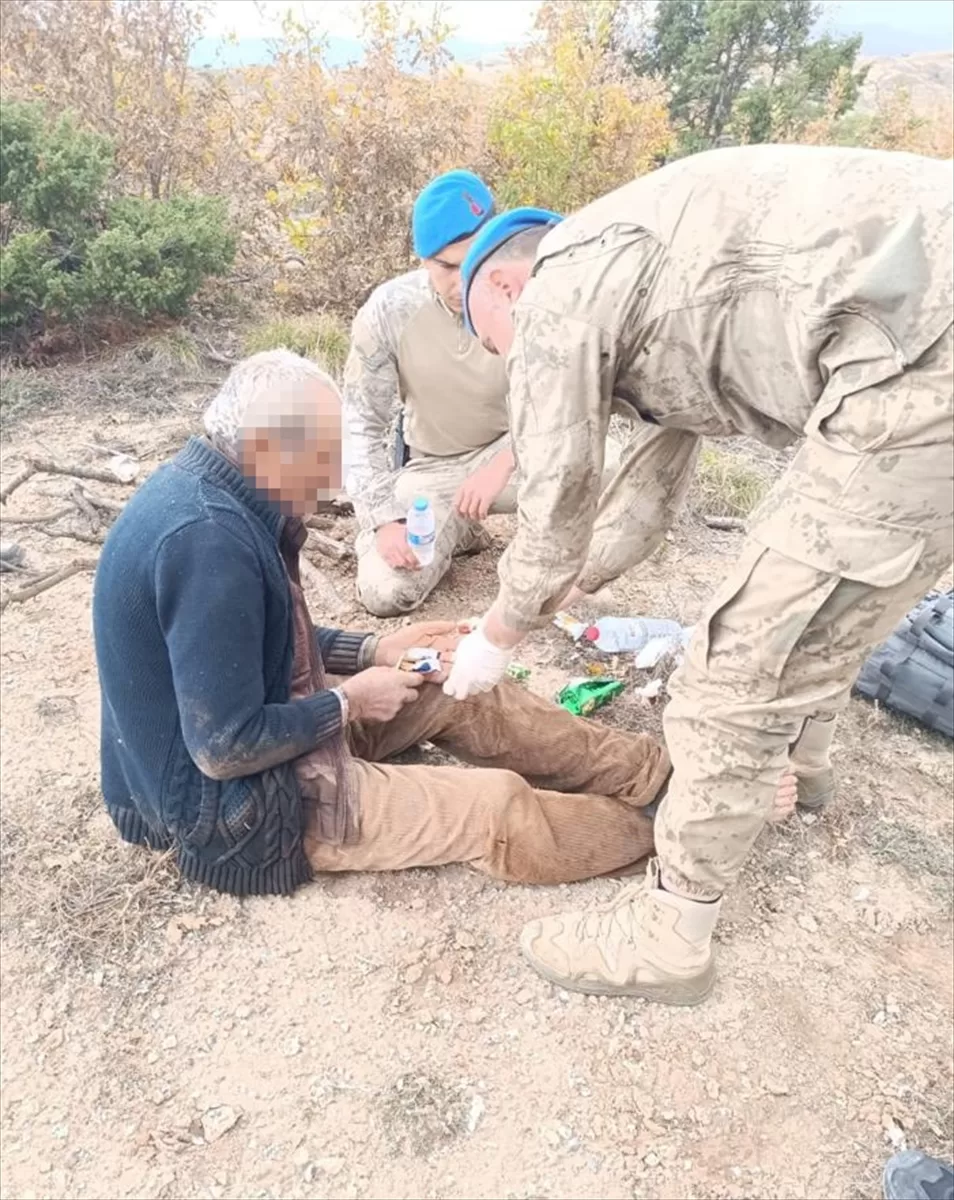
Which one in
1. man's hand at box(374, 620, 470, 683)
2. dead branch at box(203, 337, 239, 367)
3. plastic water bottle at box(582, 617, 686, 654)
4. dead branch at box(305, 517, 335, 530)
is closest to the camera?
man's hand at box(374, 620, 470, 683)

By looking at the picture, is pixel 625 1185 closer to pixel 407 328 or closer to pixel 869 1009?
pixel 869 1009

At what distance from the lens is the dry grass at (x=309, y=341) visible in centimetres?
559

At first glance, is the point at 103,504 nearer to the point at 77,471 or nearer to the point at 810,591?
the point at 77,471

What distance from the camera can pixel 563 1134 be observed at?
1914 millimetres

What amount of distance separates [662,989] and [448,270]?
7.48 ft

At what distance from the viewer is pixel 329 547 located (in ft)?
13.3

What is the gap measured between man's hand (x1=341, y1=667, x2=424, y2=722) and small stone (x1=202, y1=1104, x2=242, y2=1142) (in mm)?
841

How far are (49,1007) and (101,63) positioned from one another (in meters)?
6.78

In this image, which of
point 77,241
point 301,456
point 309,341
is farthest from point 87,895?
point 77,241

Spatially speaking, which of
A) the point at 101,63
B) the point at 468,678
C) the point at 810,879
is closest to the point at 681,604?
the point at 810,879

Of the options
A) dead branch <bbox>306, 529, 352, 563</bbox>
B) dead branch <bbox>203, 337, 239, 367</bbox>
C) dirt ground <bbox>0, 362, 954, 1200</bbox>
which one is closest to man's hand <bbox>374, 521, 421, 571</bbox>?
dead branch <bbox>306, 529, 352, 563</bbox>

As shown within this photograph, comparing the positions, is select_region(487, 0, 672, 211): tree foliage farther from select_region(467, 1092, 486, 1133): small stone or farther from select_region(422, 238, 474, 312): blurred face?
select_region(467, 1092, 486, 1133): small stone

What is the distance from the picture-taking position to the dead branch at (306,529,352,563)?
4047mm

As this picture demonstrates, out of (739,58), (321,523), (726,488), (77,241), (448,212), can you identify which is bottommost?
(321,523)
